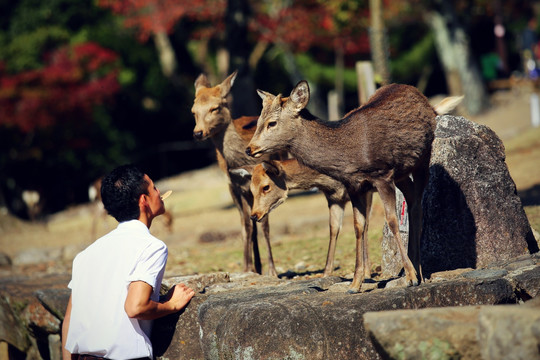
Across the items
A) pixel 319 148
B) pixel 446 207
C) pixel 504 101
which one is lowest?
pixel 446 207

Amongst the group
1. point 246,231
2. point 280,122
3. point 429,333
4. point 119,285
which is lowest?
point 429,333

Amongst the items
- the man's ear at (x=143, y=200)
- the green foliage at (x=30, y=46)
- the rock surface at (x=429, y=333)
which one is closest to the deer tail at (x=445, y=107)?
the rock surface at (x=429, y=333)

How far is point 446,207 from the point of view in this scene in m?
6.34

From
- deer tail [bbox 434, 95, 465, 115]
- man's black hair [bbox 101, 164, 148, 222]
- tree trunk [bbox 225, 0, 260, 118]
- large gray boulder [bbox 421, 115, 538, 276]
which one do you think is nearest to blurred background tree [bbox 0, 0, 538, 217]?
tree trunk [bbox 225, 0, 260, 118]

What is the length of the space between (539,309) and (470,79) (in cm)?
2225

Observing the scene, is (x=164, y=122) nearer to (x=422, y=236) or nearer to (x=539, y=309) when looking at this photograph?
(x=422, y=236)

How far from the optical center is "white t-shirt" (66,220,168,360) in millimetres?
4336

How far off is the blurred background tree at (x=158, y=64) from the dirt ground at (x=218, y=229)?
154cm

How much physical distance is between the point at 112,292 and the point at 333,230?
2.98 metres

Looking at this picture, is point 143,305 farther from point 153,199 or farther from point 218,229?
point 218,229

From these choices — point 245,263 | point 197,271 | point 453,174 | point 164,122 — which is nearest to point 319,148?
point 453,174

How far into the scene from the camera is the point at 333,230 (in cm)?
698

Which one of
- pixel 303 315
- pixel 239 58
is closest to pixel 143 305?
pixel 303 315

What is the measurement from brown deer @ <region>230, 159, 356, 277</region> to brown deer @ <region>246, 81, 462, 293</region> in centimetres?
101
